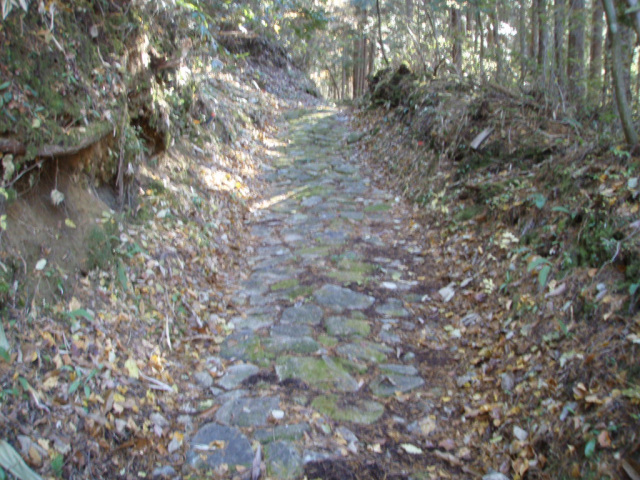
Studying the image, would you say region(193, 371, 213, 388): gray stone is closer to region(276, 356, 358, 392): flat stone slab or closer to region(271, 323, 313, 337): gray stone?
region(276, 356, 358, 392): flat stone slab

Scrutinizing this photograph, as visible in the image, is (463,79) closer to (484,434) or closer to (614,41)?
(614,41)

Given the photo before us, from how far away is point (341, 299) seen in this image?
5.10 m

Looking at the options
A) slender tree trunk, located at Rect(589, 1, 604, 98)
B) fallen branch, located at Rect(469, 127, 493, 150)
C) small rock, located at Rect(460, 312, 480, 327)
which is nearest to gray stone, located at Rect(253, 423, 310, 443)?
small rock, located at Rect(460, 312, 480, 327)

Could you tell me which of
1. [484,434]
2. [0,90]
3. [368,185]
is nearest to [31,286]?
[0,90]

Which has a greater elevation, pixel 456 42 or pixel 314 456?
pixel 456 42

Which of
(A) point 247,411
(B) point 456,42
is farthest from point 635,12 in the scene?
(B) point 456,42

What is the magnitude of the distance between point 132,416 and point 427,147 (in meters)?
6.53

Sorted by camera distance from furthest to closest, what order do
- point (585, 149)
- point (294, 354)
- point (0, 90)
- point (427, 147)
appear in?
point (427, 147)
point (585, 149)
point (294, 354)
point (0, 90)

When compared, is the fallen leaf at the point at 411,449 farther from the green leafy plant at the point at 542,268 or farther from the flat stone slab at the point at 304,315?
the green leafy plant at the point at 542,268

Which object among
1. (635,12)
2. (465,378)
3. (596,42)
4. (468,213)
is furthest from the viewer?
(596,42)

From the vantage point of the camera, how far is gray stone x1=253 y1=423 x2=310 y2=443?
3256mm

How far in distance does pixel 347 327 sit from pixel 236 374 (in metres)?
1.16

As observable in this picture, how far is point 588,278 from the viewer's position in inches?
150

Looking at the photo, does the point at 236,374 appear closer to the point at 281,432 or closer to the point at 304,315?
the point at 281,432
